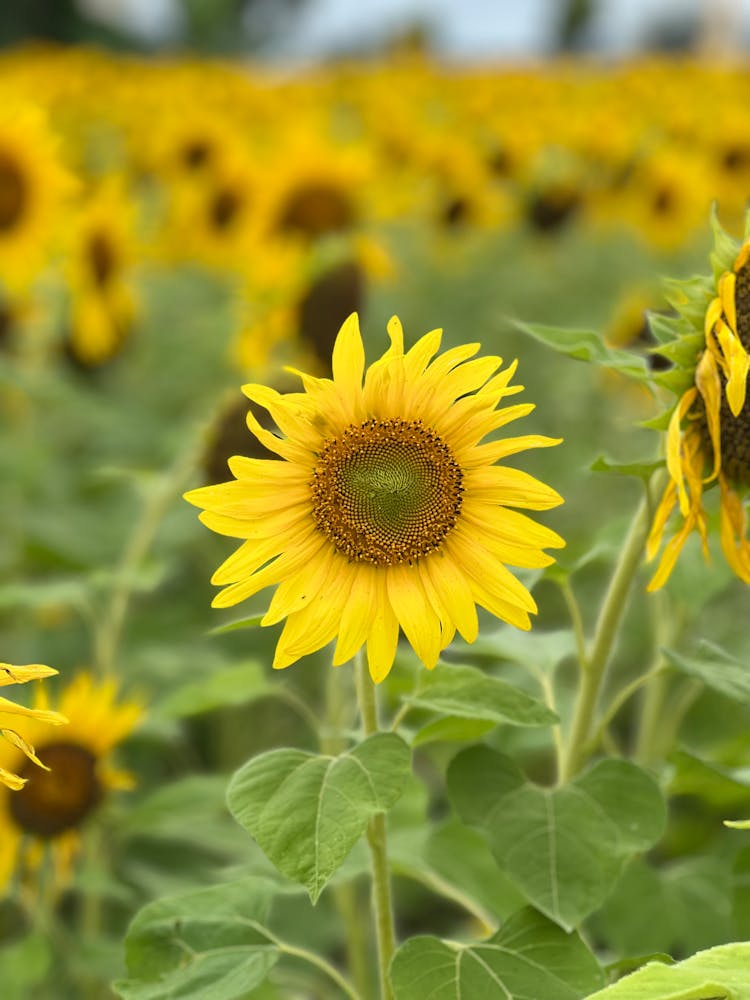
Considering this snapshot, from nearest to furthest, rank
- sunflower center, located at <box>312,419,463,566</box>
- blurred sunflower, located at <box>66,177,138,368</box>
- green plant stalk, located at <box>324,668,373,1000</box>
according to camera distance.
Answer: sunflower center, located at <box>312,419,463,566</box>, green plant stalk, located at <box>324,668,373,1000</box>, blurred sunflower, located at <box>66,177,138,368</box>

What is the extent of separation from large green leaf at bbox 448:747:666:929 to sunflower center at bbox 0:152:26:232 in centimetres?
218

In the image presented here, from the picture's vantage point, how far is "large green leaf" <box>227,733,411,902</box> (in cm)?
83

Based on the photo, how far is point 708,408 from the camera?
89 centimetres

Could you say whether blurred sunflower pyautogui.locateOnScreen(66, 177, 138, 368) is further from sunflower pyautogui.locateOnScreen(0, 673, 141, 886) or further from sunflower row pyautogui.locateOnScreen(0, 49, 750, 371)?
sunflower pyautogui.locateOnScreen(0, 673, 141, 886)

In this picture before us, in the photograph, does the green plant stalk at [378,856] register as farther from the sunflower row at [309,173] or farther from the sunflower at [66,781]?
the sunflower row at [309,173]

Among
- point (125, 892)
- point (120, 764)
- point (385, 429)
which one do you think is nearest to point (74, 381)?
point (120, 764)

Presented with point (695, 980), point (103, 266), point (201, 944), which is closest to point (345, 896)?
point (201, 944)

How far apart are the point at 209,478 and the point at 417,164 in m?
2.51

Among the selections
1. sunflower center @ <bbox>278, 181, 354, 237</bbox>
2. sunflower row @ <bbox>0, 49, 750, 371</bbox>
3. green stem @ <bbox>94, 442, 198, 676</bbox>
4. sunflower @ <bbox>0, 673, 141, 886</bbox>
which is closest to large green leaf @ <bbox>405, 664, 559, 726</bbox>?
sunflower @ <bbox>0, 673, 141, 886</bbox>

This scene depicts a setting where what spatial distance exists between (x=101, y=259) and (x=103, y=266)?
0.6 inches

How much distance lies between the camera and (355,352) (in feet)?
2.87

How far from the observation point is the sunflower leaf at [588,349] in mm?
946

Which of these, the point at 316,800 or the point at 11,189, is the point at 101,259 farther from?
the point at 316,800

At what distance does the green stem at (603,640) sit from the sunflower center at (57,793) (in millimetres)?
563
